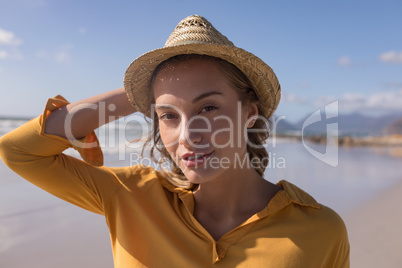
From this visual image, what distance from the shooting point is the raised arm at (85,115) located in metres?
1.75

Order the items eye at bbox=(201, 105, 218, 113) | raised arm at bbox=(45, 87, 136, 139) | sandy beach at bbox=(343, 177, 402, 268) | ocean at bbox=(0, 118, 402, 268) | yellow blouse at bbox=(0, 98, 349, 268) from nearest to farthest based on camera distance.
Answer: yellow blouse at bbox=(0, 98, 349, 268) < eye at bbox=(201, 105, 218, 113) < raised arm at bbox=(45, 87, 136, 139) < ocean at bbox=(0, 118, 402, 268) < sandy beach at bbox=(343, 177, 402, 268)

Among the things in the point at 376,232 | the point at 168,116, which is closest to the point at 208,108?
the point at 168,116

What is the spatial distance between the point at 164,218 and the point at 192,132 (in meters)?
0.49

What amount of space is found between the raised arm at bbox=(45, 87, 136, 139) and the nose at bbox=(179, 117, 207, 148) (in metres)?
0.52

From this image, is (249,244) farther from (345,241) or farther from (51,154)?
(51,154)

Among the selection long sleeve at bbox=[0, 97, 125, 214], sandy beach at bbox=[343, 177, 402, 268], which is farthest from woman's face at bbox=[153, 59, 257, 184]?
sandy beach at bbox=[343, 177, 402, 268]

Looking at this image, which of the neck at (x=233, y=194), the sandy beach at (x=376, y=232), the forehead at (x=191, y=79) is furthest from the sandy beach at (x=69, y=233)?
the forehead at (x=191, y=79)

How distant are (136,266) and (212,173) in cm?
59

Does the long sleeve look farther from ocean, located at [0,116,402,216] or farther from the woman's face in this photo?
ocean, located at [0,116,402,216]

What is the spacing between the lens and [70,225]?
364 centimetres

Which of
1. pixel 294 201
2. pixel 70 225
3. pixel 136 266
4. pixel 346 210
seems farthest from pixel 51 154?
pixel 346 210

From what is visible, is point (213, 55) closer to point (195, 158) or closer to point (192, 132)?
point (192, 132)

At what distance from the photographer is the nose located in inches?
61.3

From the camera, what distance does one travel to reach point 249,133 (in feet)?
6.97
